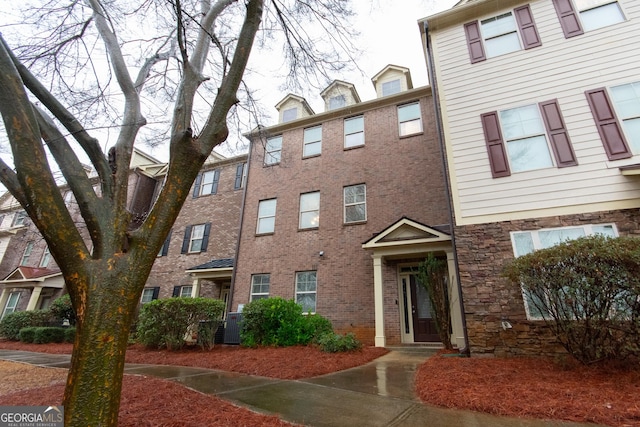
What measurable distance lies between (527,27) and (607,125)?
11.2ft

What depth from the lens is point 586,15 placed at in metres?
7.35

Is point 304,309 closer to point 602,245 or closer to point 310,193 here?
point 310,193

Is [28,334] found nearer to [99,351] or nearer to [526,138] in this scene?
[99,351]

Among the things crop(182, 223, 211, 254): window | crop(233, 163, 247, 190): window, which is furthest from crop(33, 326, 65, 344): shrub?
crop(233, 163, 247, 190): window

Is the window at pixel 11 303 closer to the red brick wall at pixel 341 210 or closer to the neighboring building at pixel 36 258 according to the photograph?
the neighboring building at pixel 36 258

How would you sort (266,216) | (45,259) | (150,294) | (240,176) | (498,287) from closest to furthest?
(498,287) < (266,216) < (150,294) < (240,176) < (45,259)

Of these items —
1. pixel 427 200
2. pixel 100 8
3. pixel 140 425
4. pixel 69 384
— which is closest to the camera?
pixel 69 384

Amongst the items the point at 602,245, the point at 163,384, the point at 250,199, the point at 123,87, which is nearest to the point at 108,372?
the point at 163,384

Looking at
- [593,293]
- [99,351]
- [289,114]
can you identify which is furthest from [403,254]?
[289,114]

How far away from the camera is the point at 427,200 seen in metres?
9.79

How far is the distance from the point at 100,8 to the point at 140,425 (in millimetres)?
4684

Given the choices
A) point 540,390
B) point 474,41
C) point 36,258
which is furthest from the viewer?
point 36,258

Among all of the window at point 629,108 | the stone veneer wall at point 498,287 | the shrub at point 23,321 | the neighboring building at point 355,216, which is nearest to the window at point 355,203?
the neighboring building at point 355,216

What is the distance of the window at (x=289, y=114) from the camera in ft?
47.5
